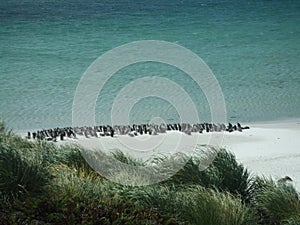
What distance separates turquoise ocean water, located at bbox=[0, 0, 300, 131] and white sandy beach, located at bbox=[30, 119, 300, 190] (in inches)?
118

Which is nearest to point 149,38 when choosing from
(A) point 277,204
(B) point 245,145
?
(B) point 245,145

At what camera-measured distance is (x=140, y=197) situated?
520 cm

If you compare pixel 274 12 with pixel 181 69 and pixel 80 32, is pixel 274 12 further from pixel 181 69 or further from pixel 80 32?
pixel 181 69

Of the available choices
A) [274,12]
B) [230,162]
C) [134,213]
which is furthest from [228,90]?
[274,12]

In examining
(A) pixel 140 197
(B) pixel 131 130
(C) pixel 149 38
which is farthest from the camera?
(C) pixel 149 38

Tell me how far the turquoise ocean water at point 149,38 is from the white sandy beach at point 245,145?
2989 millimetres

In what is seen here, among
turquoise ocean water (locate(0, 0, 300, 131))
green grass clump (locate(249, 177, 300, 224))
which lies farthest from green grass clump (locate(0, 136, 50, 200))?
turquoise ocean water (locate(0, 0, 300, 131))

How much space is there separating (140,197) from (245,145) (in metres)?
5.09

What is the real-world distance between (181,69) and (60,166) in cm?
1585

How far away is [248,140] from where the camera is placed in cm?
1061

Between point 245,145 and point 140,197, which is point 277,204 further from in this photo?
point 245,145

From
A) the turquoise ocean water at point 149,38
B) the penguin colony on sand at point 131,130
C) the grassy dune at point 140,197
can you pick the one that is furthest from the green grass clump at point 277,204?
the turquoise ocean water at point 149,38

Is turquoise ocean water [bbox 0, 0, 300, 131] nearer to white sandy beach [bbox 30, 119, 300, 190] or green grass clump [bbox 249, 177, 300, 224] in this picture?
white sandy beach [bbox 30, 119, 300, 190]

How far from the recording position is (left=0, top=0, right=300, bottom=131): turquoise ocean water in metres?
15.6
